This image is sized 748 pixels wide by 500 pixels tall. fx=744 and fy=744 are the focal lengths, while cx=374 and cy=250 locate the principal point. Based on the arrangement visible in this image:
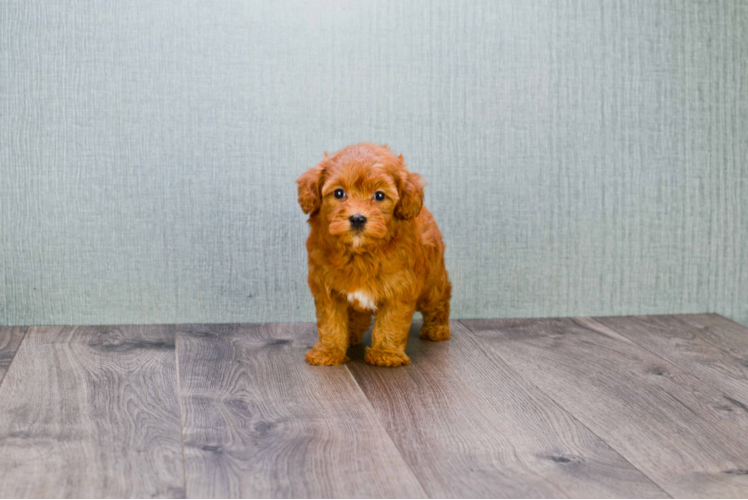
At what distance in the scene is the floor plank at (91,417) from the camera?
1427 mm

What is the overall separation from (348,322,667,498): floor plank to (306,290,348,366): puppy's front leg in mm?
62

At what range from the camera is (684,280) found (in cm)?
286

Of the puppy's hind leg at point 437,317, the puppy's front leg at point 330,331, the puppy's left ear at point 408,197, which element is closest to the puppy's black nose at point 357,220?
the puppy's left ear at point 408,197

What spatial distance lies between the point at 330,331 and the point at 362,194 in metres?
0.43

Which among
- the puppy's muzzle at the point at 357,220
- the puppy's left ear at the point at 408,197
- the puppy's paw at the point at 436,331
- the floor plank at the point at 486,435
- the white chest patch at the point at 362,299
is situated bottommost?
the floor plank at the point at 486,435

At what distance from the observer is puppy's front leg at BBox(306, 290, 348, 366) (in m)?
2.15

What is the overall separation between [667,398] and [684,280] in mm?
1050

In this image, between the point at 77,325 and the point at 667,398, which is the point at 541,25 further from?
the point at 77,325

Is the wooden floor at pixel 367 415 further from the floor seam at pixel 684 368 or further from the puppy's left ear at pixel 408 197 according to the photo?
the puppy's left ear at pixel 408 197

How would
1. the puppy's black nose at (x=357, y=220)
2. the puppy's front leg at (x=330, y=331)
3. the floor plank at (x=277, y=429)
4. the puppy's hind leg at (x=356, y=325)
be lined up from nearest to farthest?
the floor plank at (x=277, y=429), the puppy's black nose at (x=357, y=220), the puppy's front leg at (x=330, y=331), the puppy's hind leg at (x=356, y=325)

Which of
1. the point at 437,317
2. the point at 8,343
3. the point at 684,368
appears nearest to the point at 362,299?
the point at 437,317

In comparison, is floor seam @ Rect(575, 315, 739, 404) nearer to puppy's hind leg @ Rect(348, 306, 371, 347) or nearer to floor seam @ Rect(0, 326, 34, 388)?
puppy's hind leg @ Rect(348, 306, 371, 347)

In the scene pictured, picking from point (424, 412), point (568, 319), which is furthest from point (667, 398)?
point (568, 319)

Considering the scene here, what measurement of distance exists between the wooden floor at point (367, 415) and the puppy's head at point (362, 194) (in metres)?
0.42
